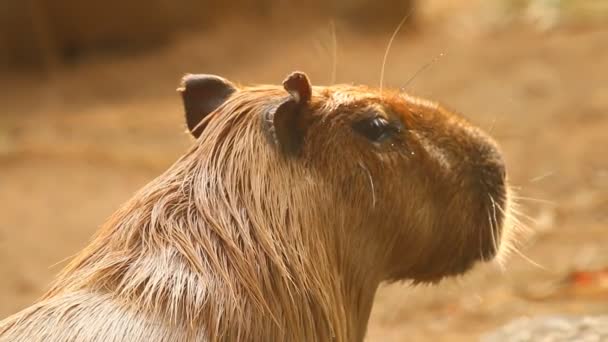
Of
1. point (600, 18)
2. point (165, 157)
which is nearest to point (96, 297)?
point (165, 157)

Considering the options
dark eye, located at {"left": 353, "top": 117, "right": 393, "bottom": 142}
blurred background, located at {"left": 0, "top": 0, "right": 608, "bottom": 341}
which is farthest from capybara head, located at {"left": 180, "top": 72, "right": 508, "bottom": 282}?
blurred background, located at {"left": 0, "top": 0, "right": 608, "bottom": 341}

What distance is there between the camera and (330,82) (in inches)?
270

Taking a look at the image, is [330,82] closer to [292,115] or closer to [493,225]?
[493,225]

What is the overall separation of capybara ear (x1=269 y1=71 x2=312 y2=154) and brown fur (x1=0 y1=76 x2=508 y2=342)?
0.03 m

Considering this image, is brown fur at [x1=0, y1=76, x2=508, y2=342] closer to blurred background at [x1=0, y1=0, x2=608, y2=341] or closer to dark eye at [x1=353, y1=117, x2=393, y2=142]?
dark eye at [x1=353, y1=117, x2=393, y2=142]

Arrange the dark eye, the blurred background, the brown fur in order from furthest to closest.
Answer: the blurred background
the dark eye
the brown fur

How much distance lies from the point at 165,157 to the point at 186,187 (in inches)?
211

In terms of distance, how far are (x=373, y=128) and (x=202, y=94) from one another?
20.5 inches

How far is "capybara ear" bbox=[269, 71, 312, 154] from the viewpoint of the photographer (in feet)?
9.12

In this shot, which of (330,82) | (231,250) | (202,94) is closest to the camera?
(231,250)

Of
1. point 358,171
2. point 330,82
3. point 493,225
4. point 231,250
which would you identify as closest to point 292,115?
point 358,171

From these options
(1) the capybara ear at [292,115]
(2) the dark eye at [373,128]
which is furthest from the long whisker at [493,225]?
(1) the capybara ear at [292,115]

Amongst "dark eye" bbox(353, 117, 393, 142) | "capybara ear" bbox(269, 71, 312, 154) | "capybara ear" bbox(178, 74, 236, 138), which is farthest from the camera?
"capybara ear" bbox(178, 74, 236, 138)

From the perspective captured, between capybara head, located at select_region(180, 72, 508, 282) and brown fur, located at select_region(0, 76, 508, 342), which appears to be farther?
capybara head, located at select_region(180, 72, 508, 282)
